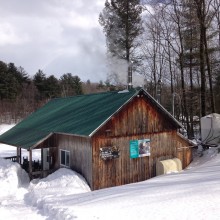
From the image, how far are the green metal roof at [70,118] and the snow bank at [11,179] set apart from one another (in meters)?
1.35

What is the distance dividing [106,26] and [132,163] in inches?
885

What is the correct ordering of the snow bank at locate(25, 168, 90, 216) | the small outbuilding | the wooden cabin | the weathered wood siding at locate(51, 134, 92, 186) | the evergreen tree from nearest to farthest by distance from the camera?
the snow bank at locate(25, 168, 90, 216) < the weathered wood siding at locate(51, 134, 92, 186) < the wooden cabin < the small outbuilding < the evergreen tree

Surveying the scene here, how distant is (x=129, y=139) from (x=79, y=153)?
282cm

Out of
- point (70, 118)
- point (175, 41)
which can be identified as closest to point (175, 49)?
point (175, 41)

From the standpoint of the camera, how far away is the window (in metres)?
19.5

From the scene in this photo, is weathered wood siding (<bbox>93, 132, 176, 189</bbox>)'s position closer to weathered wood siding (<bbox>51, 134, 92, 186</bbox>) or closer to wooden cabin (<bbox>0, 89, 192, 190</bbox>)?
wooden cabin (<bbox>0, 89, 192, 190</bbox>)

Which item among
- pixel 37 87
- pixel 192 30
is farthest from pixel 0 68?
pixel 192 30

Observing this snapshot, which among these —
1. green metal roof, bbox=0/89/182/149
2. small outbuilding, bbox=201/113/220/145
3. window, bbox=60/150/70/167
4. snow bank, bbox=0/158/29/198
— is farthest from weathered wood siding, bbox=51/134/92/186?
small outbuilding, bbox=201/113/220/145

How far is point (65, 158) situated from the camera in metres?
19.7

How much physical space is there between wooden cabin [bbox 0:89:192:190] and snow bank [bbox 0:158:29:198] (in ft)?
2.23

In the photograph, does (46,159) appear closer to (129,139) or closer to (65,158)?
(65,158)

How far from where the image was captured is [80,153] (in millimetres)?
18344

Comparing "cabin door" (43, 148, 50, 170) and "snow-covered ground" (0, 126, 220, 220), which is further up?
"cabin door" (43, 148, 50, 170)

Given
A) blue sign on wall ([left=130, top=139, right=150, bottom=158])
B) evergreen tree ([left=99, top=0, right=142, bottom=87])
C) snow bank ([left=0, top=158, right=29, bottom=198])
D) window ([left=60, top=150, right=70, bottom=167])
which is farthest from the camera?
evergreen tree ([left=99, top=0, right=142, bottom=87])
